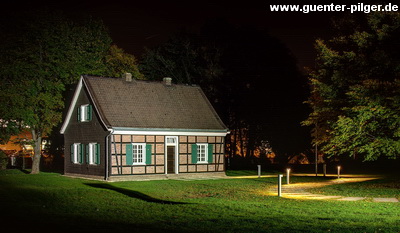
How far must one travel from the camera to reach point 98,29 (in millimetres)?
44188

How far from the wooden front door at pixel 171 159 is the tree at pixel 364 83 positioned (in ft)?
34.7

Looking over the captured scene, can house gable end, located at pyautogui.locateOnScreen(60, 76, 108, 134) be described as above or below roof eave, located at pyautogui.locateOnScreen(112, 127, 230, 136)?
above

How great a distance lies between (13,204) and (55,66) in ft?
76.1

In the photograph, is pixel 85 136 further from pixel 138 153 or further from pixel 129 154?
pixel 138 153

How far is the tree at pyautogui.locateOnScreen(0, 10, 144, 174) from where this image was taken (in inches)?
1431

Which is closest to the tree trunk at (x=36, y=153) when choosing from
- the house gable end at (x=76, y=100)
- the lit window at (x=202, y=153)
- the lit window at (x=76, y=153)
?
the house gable end at (x=76, y=100)

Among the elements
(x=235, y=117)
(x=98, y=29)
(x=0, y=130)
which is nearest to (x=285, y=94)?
(x=235, y=117)

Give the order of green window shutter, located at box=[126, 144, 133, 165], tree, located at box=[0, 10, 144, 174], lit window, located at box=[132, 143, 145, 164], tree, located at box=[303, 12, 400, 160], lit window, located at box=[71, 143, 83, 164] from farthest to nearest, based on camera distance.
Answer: tree, located at box=[0, 10, 144, 174]
lit window, located at box=[71, 143, 83, 164]
lit window, located at box=[132, 143, 145, 164]
green window shutter, located at box=[126, 144, 133, 165]
tree, located at box=[303, 12, 400, 160]

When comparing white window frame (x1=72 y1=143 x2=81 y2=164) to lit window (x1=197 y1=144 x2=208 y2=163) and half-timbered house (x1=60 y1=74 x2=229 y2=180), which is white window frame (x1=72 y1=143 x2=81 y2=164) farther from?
lit window (x1=197 y1=144 x2=208 y2=163)

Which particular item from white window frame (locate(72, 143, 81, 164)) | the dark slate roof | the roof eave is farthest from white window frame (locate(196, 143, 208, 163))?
white window frame (locate(72, 143, 81, 164))

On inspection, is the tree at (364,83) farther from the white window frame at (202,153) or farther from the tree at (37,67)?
the tree at (37,67)

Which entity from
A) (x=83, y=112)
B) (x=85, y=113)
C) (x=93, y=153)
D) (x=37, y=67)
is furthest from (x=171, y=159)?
(x=37, y=67)

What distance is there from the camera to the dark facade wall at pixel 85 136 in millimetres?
32406

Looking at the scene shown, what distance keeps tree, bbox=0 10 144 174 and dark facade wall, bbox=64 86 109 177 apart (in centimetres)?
289
